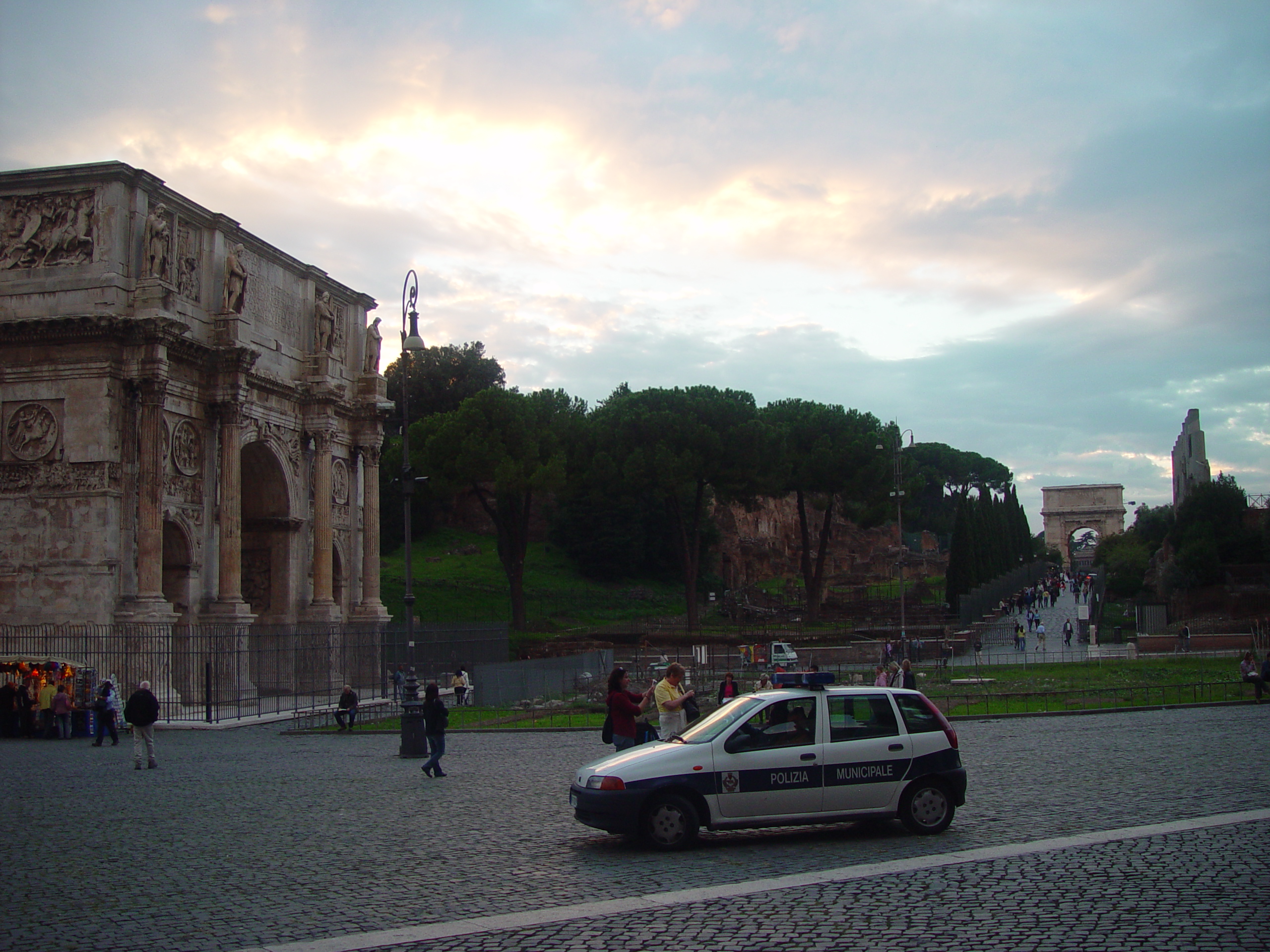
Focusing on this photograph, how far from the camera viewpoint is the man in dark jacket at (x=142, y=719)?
49.7 feet

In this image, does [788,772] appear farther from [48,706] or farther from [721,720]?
[48,706]

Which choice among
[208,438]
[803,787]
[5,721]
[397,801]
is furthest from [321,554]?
[803,787]

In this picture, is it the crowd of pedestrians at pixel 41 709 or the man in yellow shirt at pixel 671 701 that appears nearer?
the man in yellow shirt at pixel 671 701

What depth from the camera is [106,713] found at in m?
19.9

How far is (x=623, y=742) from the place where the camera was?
38.7ft

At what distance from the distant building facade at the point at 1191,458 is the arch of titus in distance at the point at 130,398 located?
2249 inches

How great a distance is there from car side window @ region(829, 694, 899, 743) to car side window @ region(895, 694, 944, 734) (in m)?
0.11

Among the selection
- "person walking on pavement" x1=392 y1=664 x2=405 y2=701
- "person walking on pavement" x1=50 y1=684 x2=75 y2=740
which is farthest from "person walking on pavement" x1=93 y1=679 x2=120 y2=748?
"person walking on pavement" x1=392 y1=664 x2=405 y2=701

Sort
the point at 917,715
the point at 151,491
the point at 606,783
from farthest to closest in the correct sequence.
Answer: the point at 151,491
the point at 917,715
the point at 606,783

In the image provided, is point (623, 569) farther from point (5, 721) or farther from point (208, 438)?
point (5, 721)

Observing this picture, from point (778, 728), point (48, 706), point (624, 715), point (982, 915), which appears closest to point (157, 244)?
point (48, 706)

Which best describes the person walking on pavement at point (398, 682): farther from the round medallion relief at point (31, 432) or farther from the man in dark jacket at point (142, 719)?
the round medallion relief at point (31, 432)

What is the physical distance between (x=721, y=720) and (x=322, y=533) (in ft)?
86.7

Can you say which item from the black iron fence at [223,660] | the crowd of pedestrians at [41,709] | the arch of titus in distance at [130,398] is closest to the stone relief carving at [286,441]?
the arch of titus in distance at [130,398]
